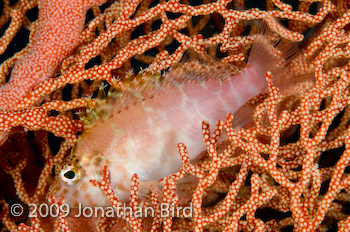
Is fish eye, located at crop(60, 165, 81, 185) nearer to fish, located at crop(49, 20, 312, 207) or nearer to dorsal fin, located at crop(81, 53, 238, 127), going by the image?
fish, located at crop(49, 20, 312, 207)

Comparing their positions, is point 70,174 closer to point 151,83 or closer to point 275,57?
point 151,83

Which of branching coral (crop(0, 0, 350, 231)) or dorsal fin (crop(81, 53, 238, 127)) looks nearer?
branching coral (crop(0, 0, 350, 231))

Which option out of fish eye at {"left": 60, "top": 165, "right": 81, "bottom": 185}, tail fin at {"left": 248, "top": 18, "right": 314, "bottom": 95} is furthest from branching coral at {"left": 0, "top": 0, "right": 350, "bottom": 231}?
fish eye at {"left": 60, "top": 165, "right": 81, "bottom": 185}

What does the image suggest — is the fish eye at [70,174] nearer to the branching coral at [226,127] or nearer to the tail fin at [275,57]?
the branching coral at [226,127]

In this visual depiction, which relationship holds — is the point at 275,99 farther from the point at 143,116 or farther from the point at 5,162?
the point at 5,162

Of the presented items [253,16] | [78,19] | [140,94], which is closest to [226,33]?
[253,16]

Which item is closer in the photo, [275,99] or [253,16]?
[275,99]

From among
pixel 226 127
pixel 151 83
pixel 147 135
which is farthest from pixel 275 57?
pixel 147 135
